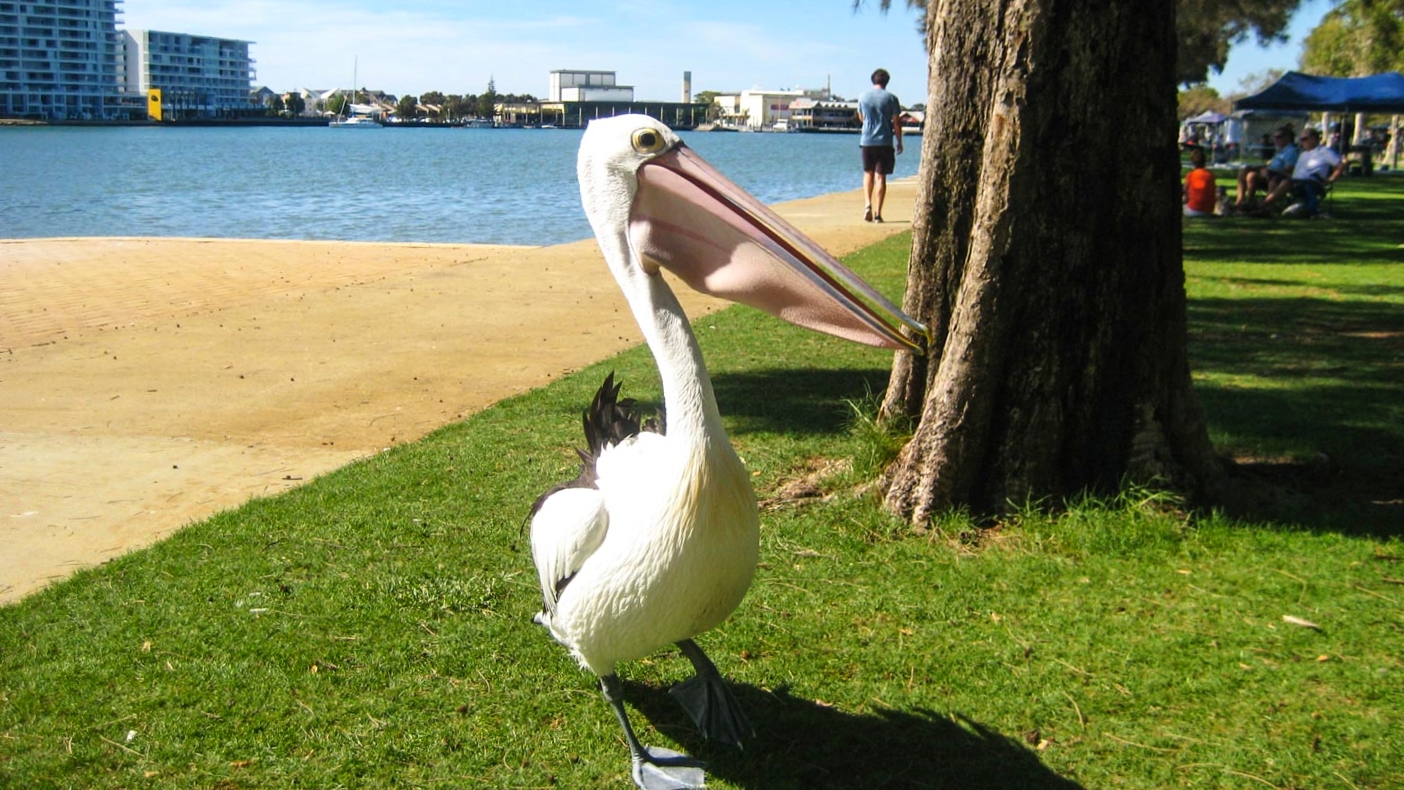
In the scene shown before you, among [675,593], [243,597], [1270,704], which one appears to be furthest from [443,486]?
[1270,704]

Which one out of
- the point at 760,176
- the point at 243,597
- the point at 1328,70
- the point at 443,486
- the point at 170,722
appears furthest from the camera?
the point at 1328,70

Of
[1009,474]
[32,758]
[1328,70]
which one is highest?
[1328,70]

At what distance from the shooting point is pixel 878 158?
16.9 m

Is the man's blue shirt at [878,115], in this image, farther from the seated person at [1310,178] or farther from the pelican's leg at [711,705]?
the pelican's leg at [711,705]

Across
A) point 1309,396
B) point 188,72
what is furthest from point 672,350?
point 188,72

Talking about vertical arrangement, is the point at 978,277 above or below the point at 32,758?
above

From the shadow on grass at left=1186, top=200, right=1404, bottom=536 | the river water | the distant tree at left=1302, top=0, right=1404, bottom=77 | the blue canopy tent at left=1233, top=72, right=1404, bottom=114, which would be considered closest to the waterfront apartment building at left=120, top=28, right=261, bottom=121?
the river water

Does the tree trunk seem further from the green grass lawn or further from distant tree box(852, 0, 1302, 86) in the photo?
distant tree box(852, 0, 1302, 86)

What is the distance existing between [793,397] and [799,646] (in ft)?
10.6

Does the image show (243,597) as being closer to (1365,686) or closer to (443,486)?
(443,486)

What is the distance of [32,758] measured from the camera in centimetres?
320

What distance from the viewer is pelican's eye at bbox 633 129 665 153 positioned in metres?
2.97

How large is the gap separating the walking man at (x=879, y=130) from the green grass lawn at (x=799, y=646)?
34.1ft

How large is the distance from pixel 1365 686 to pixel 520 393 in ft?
16.5
